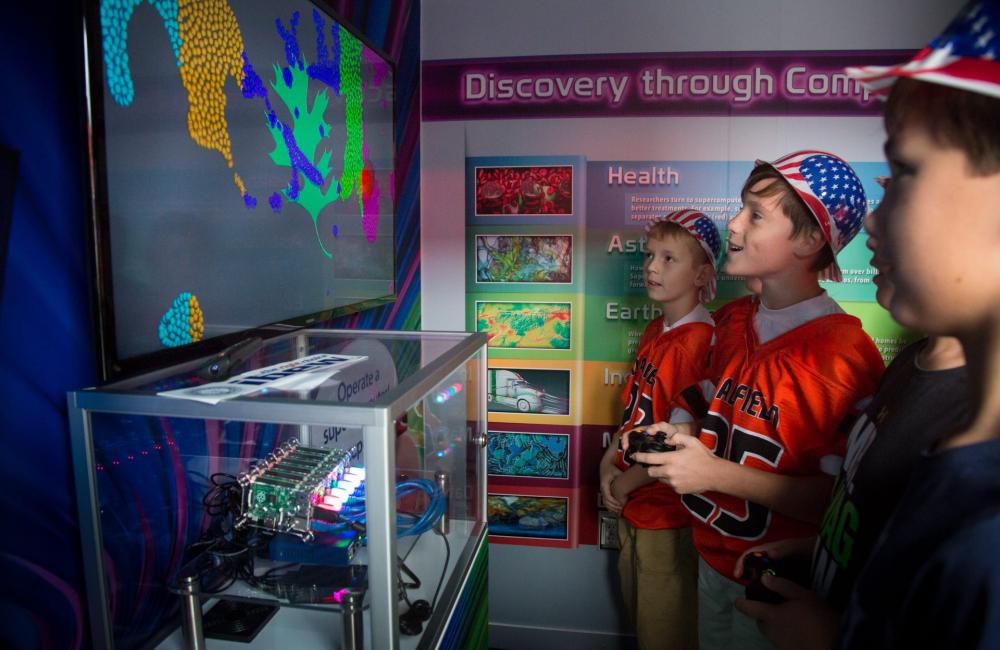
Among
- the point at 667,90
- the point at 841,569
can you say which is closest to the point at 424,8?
the point at 667,90

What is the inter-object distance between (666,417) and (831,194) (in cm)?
90

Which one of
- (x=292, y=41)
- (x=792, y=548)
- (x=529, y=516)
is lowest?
(x=529, y=516)

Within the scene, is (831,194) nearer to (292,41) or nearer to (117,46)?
(292,41)

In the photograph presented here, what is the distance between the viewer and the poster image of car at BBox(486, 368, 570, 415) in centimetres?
278

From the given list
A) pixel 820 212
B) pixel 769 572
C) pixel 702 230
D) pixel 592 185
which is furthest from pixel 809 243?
pixel 592 185

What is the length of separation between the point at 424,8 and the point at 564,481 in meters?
2.26

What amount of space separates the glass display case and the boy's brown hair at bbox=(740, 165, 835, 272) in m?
1.02

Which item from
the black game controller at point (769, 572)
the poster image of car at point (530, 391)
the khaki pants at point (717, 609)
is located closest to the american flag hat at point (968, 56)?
the black game controller at point (769, 572)

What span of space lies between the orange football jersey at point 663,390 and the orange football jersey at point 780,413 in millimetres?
350

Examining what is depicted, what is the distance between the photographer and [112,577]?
3.41 feet

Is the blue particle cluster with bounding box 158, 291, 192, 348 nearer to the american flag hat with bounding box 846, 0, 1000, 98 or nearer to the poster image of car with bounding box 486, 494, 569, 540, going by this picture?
the american flag hat with bounding box 846, 0, 1000, 98

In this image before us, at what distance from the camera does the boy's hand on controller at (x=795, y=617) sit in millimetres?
978

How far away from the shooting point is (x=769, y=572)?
1164mm

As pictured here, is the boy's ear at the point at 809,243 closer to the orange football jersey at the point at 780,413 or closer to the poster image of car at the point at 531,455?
the orange football jersey at the point at 780,413
